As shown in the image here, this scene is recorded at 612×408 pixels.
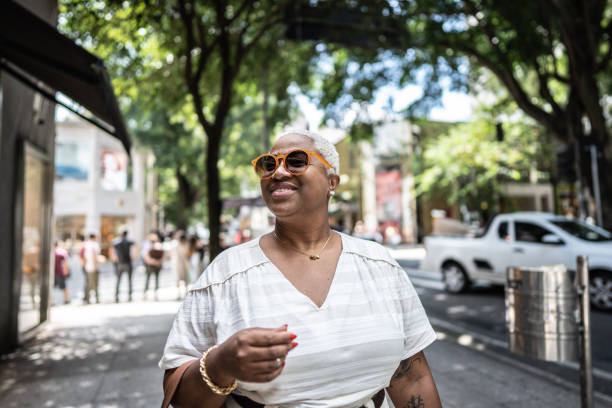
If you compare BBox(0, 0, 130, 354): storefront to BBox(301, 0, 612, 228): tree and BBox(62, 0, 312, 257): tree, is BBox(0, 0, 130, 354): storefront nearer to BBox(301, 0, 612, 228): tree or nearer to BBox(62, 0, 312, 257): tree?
BBox(62, 0, 312, 257): tree

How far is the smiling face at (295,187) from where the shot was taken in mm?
1585

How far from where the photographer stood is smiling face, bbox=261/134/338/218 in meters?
1.58

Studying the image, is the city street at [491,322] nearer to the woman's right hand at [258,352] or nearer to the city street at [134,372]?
the city street at [134,372]

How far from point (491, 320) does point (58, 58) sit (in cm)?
727

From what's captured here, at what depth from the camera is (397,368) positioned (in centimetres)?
166

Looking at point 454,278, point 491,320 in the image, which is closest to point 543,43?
point 454,278

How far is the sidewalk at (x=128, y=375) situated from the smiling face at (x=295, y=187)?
3124 millimetres

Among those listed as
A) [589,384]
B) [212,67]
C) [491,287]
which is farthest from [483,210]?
[589,384]

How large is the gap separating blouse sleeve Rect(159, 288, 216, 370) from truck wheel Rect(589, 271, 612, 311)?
849 cm

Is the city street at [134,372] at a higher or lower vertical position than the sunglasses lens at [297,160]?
lower

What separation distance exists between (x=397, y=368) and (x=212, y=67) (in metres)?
9.99

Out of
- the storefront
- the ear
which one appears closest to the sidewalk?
the storefront

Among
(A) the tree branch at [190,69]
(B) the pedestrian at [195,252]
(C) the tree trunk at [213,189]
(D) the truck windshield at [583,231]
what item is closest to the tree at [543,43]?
(D) the truck windshield at [583,231]

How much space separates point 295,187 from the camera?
1.60 m
